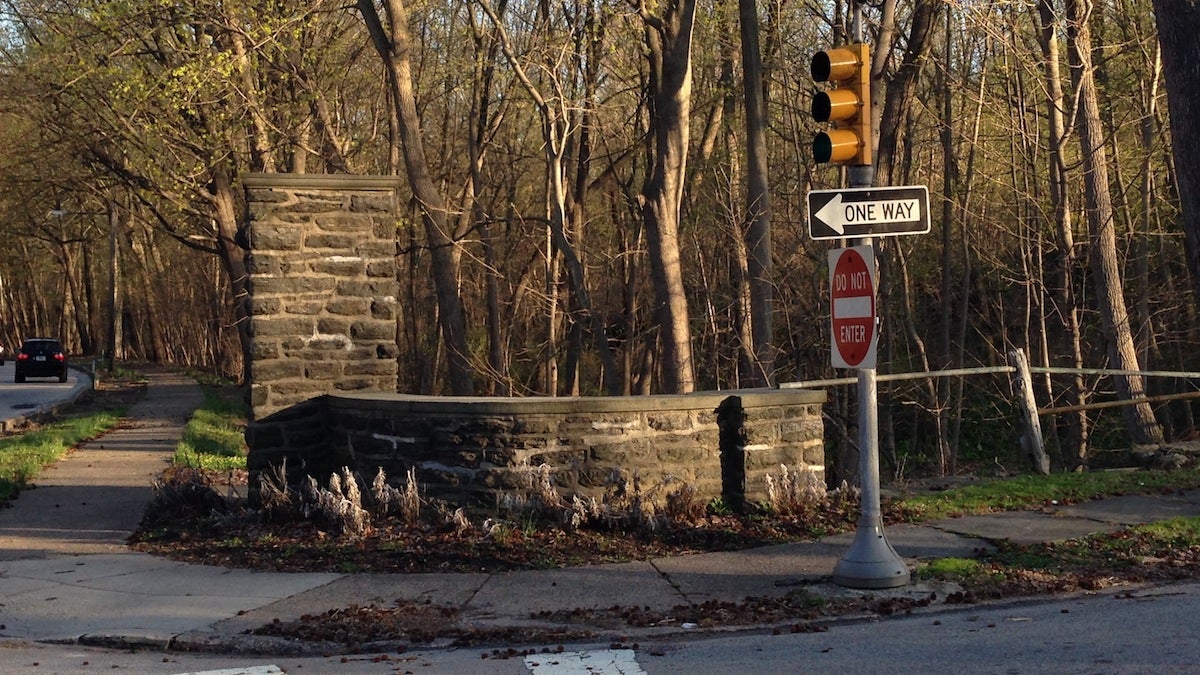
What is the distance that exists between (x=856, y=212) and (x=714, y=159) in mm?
19526

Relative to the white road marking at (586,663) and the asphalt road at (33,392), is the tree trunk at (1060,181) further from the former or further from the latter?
the asphalt road at (33,392)

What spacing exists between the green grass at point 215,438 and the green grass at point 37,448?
64.2 inches

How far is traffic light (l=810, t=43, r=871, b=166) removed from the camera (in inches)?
343

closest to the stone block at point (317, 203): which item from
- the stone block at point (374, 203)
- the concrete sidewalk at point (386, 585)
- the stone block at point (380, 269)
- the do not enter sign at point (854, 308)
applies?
the stone block at point (374, 203)

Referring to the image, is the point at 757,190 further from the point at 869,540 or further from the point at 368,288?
the point at 869,540

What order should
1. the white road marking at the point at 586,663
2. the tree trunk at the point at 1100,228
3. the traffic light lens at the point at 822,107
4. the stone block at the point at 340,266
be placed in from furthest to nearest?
the tree trunk at the point at 1100,228
the stone block at the point at 340,266
the traffic light lens at the point at 822,107
the white road marking at the point at 586,663

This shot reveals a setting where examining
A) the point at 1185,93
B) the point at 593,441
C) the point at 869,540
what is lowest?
the point at 869,540

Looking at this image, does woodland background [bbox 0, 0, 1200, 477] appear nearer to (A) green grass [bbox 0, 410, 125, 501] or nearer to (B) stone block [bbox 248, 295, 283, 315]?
(A) green grass [bbox 0, 410, 125, 501]

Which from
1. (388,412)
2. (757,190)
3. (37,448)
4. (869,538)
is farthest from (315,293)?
(37,448)

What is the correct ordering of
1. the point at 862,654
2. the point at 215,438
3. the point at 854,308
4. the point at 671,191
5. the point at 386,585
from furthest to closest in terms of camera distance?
the point at 215,438
the point at 671,191
the point at 386,585
the point at 854,308
the point at 862,654

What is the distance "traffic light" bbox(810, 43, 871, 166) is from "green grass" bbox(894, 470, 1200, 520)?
3.56 metres

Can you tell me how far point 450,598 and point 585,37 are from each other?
50.5 feet

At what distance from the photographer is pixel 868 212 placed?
8.84 m

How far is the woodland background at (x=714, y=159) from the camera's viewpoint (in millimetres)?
19578
